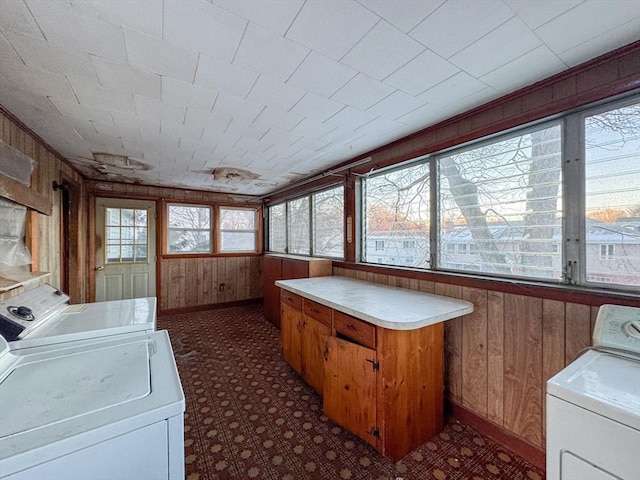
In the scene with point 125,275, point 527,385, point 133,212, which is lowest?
point 527,385

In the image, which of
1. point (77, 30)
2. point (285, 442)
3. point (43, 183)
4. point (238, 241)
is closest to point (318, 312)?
point (285, 442)

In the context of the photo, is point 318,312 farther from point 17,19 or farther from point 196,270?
point 196,270

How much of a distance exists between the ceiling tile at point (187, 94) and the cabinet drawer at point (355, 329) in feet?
5.73

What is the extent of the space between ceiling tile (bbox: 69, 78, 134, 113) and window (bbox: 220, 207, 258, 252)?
3430 millimetres

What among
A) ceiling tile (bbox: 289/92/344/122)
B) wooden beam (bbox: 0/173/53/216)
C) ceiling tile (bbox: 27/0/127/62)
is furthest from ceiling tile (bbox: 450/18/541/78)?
wooden beam (bbox: 0/173/53/216)

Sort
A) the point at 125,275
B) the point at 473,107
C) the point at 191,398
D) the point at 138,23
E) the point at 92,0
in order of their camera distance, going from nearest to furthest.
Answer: the point at 92,0
the point at 138,23
the point at 473,107
the point at 191,398
the point at 125,275

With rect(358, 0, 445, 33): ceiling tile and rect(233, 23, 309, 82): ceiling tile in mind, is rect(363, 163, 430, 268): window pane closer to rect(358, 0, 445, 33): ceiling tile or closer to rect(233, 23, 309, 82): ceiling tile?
rect(358, 0, 445, 33): ceiling tile

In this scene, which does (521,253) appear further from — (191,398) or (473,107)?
(191,398)

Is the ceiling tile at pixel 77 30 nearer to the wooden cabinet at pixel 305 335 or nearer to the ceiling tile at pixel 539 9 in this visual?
the ceiling tile at pixel 539 9

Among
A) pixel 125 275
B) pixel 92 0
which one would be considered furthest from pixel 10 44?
pixel 125 275

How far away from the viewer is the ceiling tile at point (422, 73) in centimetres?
142

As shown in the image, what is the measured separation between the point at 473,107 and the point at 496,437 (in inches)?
89.6

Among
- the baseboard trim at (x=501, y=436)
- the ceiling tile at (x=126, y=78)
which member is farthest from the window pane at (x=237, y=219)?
the baseboard trim at (x=501, y=436)

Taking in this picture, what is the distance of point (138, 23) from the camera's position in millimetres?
1161
